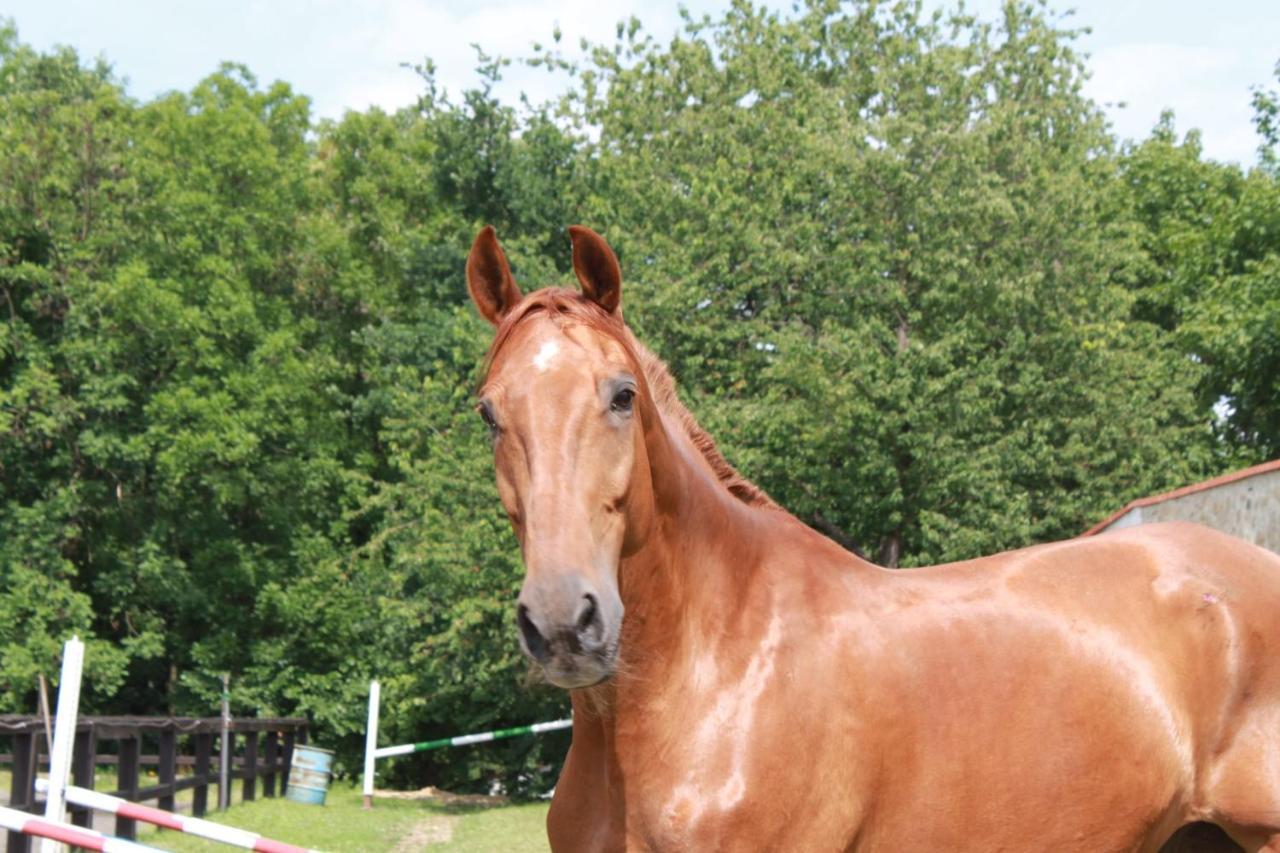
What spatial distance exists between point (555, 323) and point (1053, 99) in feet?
88.1

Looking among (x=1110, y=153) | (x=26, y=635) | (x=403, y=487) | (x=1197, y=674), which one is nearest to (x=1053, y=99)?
(x=1110, y=153)

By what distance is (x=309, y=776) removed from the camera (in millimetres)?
17203

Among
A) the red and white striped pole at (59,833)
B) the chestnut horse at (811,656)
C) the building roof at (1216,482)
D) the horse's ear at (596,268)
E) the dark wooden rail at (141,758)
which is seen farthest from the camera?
the dark wooden rail at (141,758)

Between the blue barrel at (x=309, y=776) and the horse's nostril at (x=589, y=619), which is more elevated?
the horse's nostril at (x=589, y=619)

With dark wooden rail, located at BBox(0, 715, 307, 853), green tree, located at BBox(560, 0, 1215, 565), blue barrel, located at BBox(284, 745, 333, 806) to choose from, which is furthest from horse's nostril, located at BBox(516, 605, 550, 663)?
green tree, located at BBox(560, 0, 1215, 565)

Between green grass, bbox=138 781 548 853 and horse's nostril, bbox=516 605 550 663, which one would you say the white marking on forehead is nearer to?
horse's nostril, bbox=516 605 550 663

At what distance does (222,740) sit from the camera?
1592 centimetres

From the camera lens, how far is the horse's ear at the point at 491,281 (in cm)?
330

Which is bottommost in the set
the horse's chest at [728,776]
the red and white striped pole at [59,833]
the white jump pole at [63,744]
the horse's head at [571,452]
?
the white jump pole at [63,744]

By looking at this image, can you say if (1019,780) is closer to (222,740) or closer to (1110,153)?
(222,740)

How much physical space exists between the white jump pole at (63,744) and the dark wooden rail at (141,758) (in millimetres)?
141

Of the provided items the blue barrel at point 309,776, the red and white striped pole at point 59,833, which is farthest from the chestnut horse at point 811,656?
the blue barrel at point 309,776

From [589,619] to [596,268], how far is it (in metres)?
1.00

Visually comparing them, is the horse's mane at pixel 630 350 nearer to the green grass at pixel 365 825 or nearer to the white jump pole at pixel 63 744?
the white jump pole at pixel 63 744
